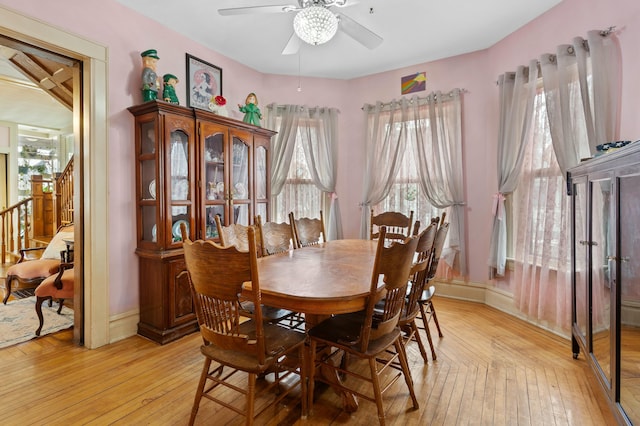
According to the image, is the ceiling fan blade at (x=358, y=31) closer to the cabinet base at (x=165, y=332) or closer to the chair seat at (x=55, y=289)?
the cabinet base at (x=165, y=332)

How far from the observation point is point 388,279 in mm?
1521

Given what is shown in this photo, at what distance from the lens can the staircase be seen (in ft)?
16.7

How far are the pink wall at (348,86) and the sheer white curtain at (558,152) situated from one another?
0.38 feet

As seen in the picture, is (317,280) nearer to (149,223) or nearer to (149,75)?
(149,223)

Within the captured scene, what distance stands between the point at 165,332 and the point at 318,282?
5.70 ft

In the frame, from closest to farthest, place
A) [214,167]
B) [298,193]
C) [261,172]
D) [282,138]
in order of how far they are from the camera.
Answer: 1. [214,167]
2. [261,172]
3. [282,138]
4. [298,193]

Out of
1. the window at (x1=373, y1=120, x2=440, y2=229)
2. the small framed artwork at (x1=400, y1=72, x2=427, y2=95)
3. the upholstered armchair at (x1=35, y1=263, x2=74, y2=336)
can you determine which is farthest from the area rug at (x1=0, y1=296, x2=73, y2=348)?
the small framed artwork at (x1=400, y1=72, x2=427, y2=95)

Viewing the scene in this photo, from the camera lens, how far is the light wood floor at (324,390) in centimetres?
173

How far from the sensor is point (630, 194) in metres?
1.42

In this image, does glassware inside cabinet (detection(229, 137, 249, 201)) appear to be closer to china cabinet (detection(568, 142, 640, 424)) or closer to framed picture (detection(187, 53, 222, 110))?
framed picture (detection(187, 53, 222, 110))

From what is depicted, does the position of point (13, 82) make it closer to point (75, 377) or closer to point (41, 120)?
point (41, 120)

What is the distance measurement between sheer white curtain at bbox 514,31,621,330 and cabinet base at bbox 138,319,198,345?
3132 millimetres

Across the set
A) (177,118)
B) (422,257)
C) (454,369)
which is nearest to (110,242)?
(177,118)

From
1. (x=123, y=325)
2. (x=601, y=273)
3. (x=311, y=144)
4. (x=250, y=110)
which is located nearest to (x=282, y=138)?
(x=311, y=144)
